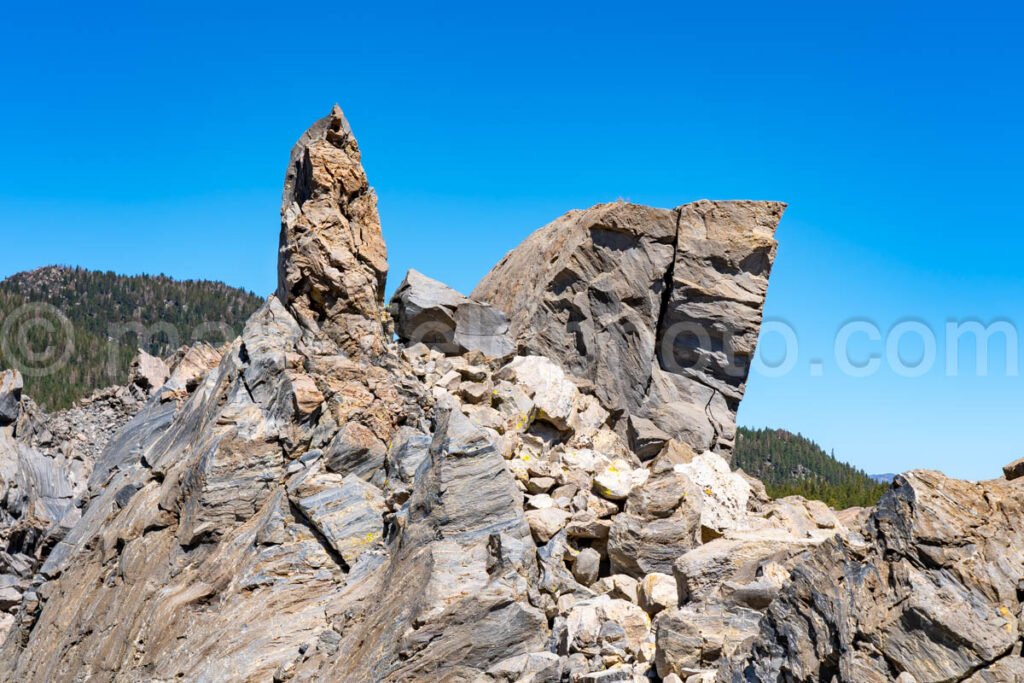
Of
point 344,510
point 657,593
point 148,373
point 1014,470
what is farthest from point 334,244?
point 148,373

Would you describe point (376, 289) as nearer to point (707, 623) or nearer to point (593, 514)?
point (593, 514)

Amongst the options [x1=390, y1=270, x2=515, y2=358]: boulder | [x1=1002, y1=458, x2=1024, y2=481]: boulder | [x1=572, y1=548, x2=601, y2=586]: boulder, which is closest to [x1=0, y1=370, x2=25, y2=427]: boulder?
[x1=390, y1=270, x2=515, y2=358]: boulder

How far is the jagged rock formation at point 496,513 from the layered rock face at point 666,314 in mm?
80

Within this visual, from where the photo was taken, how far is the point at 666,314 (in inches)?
1340

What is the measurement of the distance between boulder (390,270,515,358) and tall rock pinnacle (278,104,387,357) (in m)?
2.61

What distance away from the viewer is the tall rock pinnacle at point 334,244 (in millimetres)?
31531

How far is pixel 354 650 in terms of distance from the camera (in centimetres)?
2083

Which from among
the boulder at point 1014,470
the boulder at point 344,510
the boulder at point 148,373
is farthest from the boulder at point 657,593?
the boulder at point 148,373

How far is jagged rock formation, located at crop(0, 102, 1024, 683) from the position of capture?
16453 millimetres

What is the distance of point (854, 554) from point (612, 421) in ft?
55.8

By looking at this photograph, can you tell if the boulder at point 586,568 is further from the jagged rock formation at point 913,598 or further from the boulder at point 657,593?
the jagged rock formation at point 913,598

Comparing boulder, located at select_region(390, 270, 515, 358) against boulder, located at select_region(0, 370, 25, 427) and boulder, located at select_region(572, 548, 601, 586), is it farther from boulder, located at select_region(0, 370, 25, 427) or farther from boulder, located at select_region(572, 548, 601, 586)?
boulder, located at select_region(0, 370, 25, 427)

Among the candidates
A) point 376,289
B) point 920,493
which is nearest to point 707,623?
point 920,493

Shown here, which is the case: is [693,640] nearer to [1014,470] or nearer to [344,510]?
[1014,470]
